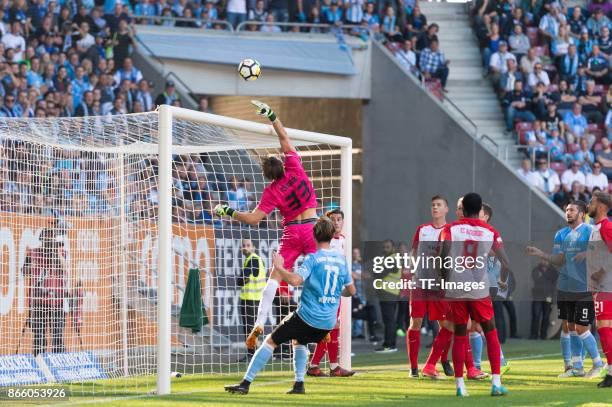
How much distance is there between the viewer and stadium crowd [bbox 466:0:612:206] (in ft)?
88.6

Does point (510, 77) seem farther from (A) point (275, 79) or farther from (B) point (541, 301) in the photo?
(B) point (541, 301)

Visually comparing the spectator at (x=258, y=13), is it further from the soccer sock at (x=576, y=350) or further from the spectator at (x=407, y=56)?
the soccer sock at (x=576, y=350)

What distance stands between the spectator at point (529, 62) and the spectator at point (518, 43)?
2.09ft

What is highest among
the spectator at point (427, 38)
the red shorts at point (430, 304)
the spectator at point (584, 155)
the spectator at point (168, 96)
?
the spectator at point (427, 38)

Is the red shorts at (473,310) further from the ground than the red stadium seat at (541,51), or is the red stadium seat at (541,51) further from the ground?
the red stadium seat at (541,51)

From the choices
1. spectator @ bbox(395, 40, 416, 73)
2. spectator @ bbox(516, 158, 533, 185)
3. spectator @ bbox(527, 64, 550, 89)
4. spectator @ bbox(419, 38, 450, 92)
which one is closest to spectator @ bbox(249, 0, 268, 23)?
spectator @ bbox(395, 40, 416, 73)

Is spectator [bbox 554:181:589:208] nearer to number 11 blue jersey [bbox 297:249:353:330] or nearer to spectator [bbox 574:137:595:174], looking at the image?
spectator [bbox 574:137:595:174]

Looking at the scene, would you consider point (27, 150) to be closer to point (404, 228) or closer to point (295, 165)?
point (295, 165)

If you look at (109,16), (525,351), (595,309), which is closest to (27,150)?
(595,309)

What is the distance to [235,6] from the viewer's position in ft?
90.6

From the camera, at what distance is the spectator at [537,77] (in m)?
29.2

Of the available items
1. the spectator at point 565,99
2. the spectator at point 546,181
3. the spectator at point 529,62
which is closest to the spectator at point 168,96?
the spectator at point 546,181

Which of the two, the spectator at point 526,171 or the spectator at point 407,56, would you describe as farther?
the spectator at point 407,56

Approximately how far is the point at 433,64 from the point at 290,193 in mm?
16555
